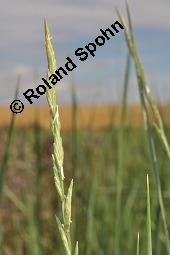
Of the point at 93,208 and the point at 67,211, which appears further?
the point at 93,208

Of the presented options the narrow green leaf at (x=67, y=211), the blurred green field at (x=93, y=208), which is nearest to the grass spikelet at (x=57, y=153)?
the narrow green leaf at (x=67, y=211)

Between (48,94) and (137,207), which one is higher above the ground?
(48,94)

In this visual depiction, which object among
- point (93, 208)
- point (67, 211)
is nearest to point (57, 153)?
point (67, 211)

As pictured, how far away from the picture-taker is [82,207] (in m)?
1.17

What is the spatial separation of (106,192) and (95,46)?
3.32 ft

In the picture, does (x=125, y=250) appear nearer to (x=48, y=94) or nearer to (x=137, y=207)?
(x=137, y=207)

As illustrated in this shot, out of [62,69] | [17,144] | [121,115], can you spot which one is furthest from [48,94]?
[17,144]

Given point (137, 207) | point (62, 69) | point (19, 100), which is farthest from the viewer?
point (137, 207)

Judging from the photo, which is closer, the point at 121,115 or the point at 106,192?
the point at 121,115

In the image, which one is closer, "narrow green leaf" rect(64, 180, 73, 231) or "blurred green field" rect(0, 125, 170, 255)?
"narrow green leaf" rect(64, 180, 73, 231)

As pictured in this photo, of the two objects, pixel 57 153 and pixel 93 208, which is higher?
pixel 57 153

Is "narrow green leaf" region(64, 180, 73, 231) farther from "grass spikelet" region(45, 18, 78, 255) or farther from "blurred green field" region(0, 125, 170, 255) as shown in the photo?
"blurred green field" region(0, 125, 170, 255)

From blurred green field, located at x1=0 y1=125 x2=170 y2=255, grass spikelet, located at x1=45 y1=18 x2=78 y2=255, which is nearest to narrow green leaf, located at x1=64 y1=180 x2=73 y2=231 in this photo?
grass spikelet, located at x1=45 y1=18 x2=78 y2=255

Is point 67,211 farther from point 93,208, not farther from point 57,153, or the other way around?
point 93,208
